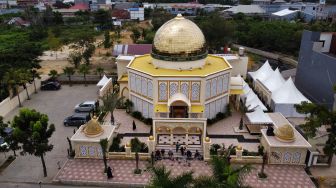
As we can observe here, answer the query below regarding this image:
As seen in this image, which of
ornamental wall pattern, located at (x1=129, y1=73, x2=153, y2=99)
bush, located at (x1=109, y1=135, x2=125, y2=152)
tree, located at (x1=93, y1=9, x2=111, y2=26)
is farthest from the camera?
tree, located at (x1=93, y1=9, x2=111, y2=26)

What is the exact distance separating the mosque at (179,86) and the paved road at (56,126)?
7.29 m

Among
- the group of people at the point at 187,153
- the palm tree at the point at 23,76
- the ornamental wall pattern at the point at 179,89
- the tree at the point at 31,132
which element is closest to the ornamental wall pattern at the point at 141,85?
the ornamental wall pattern at the point at 179,89

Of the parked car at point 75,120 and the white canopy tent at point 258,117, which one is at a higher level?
the white canopy tent at point 258,117

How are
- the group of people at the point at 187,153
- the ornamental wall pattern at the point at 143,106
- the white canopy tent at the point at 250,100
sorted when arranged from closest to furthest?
1. the group of people at the point at 187,153
2. the ornamental wall pattern at the point at 143,106
3. the white canopy tent at the point at 250,100

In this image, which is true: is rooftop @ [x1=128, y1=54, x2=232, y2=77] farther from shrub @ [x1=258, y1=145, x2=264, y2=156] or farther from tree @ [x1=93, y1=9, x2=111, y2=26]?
tree @ [x1=93, y1=9, x2=111, y2=26]

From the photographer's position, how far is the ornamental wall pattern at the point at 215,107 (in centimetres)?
2791

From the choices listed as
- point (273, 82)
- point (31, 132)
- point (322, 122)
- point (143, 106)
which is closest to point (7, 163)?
point (31, 132)

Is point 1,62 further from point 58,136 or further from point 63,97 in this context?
point 58,136

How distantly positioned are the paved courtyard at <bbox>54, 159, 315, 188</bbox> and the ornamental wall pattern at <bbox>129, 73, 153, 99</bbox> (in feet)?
24.3

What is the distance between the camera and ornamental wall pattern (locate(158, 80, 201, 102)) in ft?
87.1

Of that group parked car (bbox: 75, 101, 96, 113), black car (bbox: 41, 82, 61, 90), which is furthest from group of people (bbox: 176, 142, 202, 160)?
black car (bbox: 41, 82, 61, 90)

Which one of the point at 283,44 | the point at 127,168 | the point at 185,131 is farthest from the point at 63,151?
the point at 283,44

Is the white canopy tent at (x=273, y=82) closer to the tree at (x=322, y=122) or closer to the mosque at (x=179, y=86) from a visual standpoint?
the mosque at (x=179, y=86)

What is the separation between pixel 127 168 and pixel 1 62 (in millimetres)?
24593
